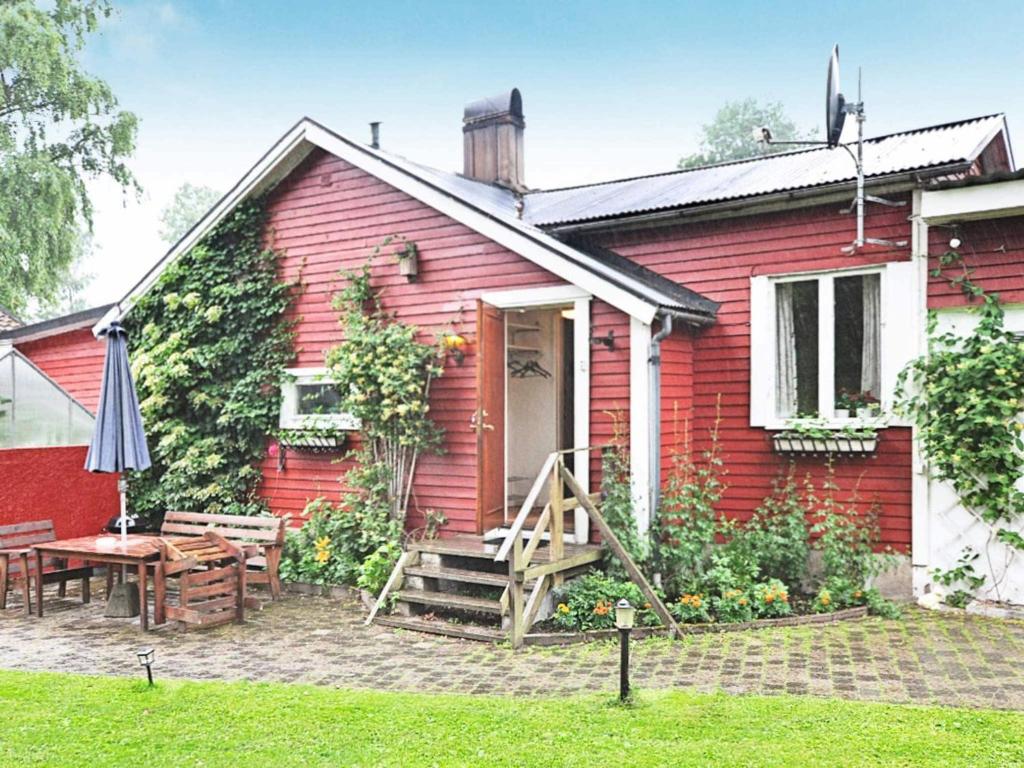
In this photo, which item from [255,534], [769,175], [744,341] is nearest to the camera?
[744,341]

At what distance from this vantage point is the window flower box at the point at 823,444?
800cm

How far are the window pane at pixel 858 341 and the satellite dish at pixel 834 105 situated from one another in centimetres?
142

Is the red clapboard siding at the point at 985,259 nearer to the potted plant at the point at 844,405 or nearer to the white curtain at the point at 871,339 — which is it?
the white curtain at the point at 871,339

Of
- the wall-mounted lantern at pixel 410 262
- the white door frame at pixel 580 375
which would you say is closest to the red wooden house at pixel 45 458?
the wall-mounted lantern at pixel 410 262

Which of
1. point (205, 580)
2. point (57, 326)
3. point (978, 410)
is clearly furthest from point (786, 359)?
point (57, 326)

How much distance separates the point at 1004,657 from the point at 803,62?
4235 cm

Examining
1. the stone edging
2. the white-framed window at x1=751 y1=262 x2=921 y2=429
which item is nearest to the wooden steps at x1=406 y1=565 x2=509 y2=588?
the stone edging

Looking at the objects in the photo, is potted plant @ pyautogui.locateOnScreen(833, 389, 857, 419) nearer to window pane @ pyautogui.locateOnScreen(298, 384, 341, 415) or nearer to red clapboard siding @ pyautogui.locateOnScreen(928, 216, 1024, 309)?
red clapboard siding @ pyautogui.locateOnScreen(928, 216, 1024, 309)

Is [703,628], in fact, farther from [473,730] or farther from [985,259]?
[985,259]

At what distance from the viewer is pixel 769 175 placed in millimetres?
9570

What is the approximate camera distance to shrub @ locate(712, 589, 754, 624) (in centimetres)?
718

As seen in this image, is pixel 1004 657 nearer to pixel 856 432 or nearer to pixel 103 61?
pixel 856 432

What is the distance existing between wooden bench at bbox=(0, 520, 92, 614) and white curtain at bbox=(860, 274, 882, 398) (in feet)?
25.4

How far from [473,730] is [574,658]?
1.74 meters
